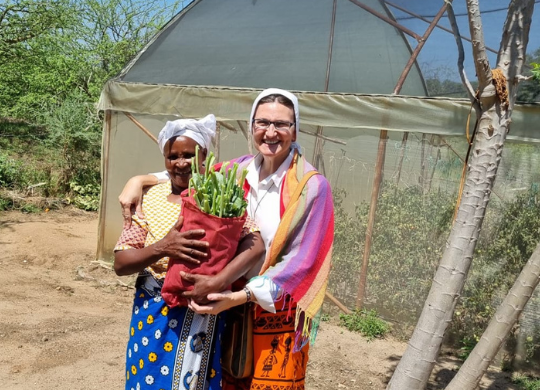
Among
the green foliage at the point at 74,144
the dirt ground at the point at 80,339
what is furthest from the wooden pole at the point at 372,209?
the green foliage at the point at 74,144

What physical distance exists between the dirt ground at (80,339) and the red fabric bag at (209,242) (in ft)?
8.32

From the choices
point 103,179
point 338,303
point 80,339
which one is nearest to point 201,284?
point 80,339

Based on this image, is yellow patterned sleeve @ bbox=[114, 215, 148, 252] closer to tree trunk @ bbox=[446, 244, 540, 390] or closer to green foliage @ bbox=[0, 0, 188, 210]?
tree trunk @ bbox=[446, 244, 540, 390]

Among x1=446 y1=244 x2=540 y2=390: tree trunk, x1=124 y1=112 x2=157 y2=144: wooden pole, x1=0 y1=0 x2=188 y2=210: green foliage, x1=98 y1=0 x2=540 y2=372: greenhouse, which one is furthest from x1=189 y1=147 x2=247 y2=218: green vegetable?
x1=0 y1=0 x2=188 y2=210: green foliage

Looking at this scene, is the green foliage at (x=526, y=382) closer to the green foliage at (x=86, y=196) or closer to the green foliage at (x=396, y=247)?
the green foliage at (x=396, y=247)

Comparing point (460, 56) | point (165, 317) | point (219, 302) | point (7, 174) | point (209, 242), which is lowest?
point (7, 174)

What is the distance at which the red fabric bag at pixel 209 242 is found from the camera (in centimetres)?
187

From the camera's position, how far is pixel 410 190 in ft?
17.5

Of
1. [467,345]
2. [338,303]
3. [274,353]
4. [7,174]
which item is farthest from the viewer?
[7,174]

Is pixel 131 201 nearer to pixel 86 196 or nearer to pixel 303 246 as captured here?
pixel 303 246

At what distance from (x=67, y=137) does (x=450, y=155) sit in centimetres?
794

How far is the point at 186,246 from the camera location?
187 cm

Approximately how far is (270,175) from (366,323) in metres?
3.64

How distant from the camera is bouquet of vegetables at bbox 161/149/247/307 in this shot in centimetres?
187
